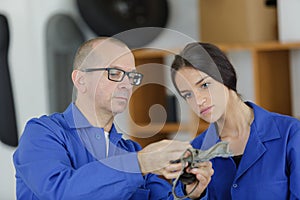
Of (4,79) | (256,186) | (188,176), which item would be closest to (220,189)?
(256,186)

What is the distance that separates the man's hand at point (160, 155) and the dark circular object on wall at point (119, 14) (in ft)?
7.47

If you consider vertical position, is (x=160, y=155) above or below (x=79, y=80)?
below

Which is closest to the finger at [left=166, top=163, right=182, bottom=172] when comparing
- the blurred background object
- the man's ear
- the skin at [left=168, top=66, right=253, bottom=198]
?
the skin at [left=168, top=66, right=253, bottom=198]

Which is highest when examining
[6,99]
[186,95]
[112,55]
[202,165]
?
[112,55]

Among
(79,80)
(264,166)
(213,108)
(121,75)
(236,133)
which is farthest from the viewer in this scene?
(236,133)

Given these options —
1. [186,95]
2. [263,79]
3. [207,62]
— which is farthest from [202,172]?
[263,79]

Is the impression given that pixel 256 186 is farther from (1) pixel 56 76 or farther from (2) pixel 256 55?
(1) pixel 56 76

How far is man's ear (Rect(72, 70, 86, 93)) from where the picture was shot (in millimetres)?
1539

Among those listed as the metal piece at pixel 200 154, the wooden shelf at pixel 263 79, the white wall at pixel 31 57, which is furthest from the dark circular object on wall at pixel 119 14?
the metal piece at pixel 200 154

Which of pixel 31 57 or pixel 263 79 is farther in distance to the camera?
pixel 31 57

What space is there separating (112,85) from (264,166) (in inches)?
22.2

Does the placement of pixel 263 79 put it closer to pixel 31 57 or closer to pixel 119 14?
pixel 119 14

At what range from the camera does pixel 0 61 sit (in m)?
3.41

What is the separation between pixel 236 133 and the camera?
1.91 meters
